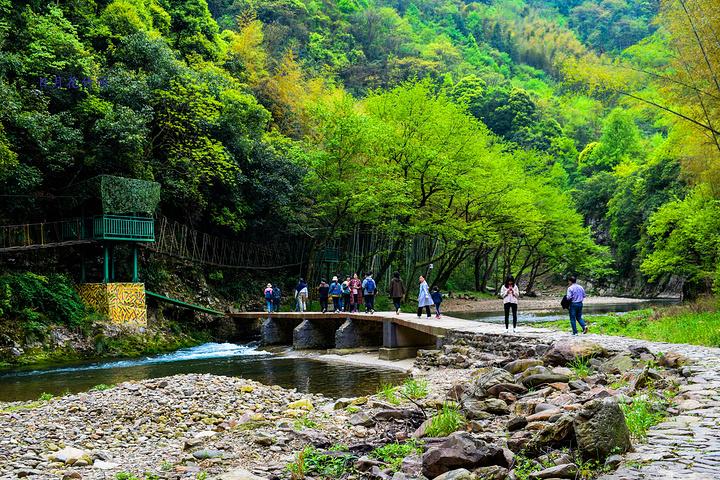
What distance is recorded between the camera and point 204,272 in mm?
29859

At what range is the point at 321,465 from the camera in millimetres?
6160

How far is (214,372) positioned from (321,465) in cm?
1145

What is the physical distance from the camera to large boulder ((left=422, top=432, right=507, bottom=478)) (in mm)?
5125

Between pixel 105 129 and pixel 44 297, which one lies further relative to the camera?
pixel 105 129

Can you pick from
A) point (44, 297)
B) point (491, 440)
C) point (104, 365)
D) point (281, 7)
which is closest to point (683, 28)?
point (491, 440)

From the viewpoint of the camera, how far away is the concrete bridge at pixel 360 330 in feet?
58.6

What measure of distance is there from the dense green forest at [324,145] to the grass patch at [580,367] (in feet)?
13.3

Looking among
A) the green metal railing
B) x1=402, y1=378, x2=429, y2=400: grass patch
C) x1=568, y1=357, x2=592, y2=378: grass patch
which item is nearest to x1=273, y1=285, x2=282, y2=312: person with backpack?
the green metal railing

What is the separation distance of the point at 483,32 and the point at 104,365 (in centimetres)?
10080

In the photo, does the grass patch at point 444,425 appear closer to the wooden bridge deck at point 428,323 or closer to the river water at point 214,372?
the river water at point 214,372

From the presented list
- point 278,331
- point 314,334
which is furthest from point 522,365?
point 278,331

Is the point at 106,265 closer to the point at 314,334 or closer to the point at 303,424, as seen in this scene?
the point at 314,334

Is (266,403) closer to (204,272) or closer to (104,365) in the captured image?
(104,365)

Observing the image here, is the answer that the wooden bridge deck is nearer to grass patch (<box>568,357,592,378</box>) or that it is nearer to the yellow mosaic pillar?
grass patch (<box>568,357,592,378</box>)
